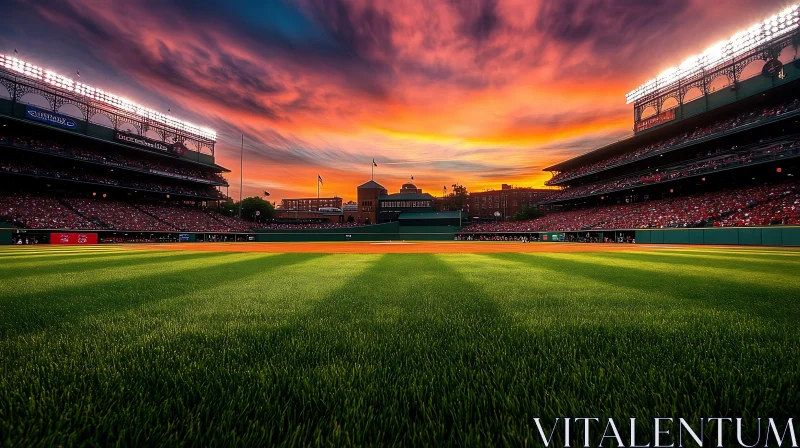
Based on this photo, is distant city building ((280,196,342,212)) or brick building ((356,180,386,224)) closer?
brick building ((356,180,386,224))

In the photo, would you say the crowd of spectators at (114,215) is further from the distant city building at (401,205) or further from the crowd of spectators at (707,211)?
the crowd of spectators at (707,211)

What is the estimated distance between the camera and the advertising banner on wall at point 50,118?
3488 centimetres

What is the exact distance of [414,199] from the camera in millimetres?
67938

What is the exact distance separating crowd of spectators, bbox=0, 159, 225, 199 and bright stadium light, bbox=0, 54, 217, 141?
9070 mm

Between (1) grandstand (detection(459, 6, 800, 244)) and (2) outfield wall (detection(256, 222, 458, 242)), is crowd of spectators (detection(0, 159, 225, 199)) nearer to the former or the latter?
(2) outfield wall (detection(256, 222, 458, 242))

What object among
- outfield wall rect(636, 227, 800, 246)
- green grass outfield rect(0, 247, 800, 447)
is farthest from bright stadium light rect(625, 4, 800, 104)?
green grass outfield rect(0, 247, 800, 447)

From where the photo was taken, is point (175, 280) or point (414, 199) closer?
point (175, 280)

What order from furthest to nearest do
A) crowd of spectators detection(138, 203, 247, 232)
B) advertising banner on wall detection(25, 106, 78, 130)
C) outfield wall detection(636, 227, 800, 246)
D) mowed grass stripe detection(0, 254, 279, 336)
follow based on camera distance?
1. crowd of spectators detection(138, 203, 247, 232)
2. advertising banner on wall detection(25, 106, 78, 130)
3. outfield wall detection(636, 227, 800, 246)
4. mowed grass stripe detection(0, 254, 279, 336)

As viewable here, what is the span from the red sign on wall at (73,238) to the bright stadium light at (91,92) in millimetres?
17620

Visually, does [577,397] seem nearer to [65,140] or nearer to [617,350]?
[617,350]

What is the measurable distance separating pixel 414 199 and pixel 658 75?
42744 mm

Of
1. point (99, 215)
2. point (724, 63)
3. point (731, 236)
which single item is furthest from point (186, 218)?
point (724, 63)

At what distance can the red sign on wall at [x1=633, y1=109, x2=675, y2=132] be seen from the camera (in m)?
39.6

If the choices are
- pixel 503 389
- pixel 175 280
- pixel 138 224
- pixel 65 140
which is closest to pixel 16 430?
pixel 503 389
